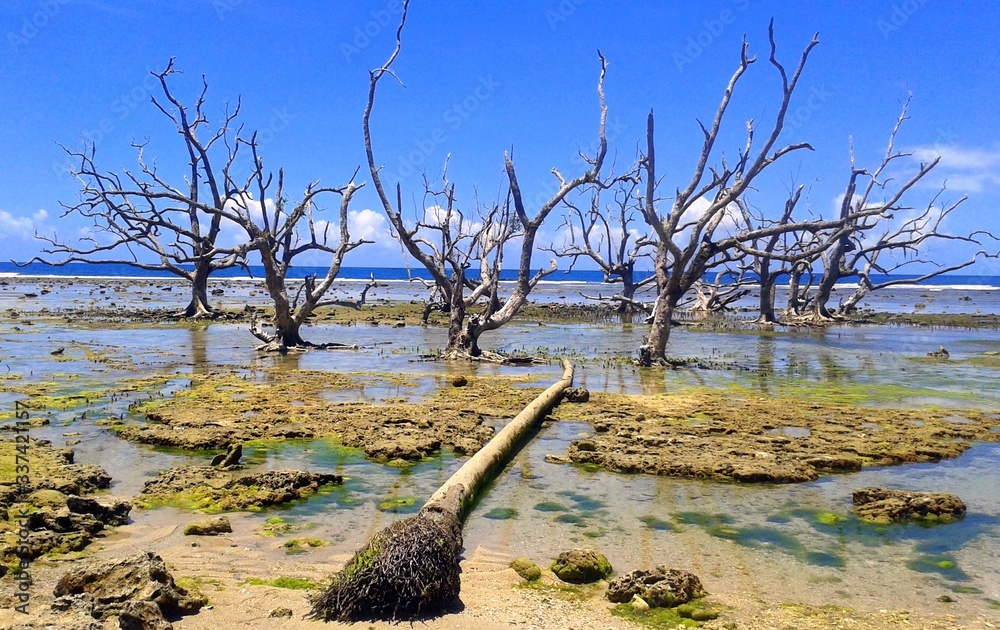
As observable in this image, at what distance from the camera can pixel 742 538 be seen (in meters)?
5.84

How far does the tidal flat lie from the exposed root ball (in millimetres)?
228

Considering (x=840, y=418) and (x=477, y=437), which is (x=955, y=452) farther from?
(x=477, y=437)

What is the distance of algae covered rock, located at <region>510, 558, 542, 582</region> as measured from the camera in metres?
5.07

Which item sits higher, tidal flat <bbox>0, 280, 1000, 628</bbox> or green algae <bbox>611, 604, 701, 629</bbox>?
tidal flat <bbox>0, 280, 1000, 628</bbox>

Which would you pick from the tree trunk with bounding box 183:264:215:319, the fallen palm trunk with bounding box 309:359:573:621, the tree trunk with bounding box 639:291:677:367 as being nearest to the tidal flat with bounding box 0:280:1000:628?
the fallen palm trunk with bounding box 309:359:573:621

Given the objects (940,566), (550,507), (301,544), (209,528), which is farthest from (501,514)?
(940,566)

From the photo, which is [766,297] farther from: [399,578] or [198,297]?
[399,578]

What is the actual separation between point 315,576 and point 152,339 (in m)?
17.7

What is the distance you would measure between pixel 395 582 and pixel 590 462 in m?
3.89

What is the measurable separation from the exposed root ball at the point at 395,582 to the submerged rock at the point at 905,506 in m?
3.71

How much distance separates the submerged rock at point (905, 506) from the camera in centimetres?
630

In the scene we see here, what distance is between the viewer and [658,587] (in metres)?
4.70

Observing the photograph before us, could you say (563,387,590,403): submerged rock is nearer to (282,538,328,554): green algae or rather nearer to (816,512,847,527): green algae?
(816,512,847,527): green algae

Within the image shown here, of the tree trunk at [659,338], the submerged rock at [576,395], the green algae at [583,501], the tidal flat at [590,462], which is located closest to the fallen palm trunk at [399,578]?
the tidal flat at [590,462]
